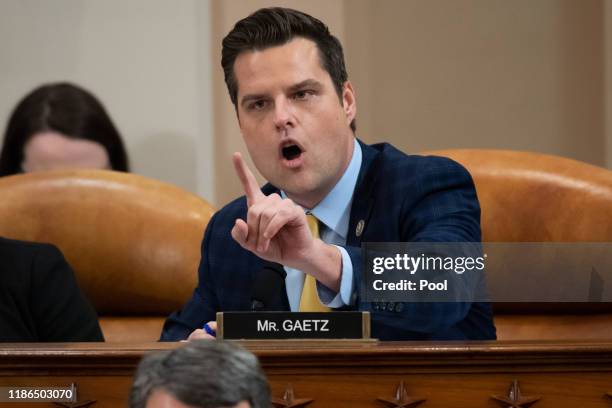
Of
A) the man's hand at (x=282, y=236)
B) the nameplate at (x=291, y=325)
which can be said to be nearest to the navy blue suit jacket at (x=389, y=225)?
the man's hand at (x=282, y=236)

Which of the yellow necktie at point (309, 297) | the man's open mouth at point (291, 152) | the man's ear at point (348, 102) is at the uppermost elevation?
Result: the man's ear at point (348, 102)

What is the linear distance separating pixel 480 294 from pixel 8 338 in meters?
0.98

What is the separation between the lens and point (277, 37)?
7.89ft

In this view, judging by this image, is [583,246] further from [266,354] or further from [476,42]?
[476,42]

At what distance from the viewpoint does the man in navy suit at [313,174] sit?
2297 mm

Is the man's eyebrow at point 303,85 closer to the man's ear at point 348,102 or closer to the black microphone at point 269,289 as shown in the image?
the man's ear at point 348,102

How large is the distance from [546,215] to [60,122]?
5.23 ft

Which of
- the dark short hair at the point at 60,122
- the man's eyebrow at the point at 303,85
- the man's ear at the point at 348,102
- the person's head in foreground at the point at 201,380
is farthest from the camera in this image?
the dark short hair at the point at 60,122

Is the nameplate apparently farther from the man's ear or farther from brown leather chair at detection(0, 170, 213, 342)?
brown leather chair at detection(0, 170, 213, 342)

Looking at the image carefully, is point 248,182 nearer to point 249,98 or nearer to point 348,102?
point 249,98

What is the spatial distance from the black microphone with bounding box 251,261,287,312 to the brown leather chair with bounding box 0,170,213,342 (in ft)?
2.10

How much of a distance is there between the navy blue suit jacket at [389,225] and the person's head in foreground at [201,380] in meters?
1.05

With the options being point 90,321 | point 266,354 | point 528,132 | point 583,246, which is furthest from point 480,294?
point 528,132

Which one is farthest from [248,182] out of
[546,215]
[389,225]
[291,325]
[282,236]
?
[546,215]
